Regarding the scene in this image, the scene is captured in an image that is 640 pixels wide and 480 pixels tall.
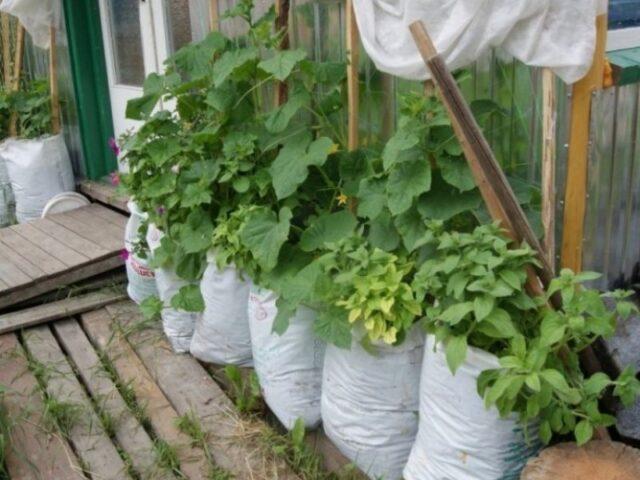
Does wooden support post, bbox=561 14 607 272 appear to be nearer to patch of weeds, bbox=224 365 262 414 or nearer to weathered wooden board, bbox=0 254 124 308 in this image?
patch of weeds, bbox=224 365 262 414

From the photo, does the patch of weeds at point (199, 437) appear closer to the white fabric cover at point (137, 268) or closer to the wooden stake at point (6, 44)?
the white fabric cover at point (137, 268)

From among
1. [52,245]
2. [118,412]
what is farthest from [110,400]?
[52,245]

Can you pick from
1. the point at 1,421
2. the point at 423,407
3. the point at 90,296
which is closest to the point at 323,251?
the point at 423,407

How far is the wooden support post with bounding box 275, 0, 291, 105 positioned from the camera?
8.73 ft

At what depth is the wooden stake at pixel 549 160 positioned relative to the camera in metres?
1.84

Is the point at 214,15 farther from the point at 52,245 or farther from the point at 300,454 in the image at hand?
the point at 300,454

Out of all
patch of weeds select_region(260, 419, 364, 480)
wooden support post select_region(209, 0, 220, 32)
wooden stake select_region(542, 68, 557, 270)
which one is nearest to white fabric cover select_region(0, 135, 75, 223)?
wooden support post select_region(209, 0, 220, 32)

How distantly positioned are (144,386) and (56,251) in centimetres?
139

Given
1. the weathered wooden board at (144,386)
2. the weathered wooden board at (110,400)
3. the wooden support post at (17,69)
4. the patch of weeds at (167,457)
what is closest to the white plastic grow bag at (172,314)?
the weathered wooden board at (144,386)

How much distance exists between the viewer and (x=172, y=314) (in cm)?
298

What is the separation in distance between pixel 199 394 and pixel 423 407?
3.52ft

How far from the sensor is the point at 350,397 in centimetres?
209

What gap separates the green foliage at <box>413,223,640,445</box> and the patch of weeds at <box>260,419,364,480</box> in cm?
68

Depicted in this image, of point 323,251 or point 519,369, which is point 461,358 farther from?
point 323,251
